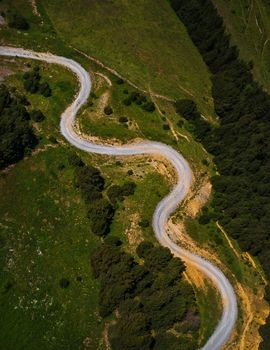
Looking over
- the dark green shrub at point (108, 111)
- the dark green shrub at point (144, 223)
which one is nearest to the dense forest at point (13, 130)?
the dark green shrub at point (108, 111)

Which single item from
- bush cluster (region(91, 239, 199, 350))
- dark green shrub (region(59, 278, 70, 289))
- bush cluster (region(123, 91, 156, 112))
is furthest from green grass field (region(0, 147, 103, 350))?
bush cluster (region(123, 91, 156, 112))

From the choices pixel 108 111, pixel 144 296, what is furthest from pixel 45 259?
pixel 108 111

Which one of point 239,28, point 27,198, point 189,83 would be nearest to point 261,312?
point 27,198

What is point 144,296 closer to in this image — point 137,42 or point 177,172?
point 177,172

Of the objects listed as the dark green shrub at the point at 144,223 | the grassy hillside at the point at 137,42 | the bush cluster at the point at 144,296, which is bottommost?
the bush cluster at the point at 144,296

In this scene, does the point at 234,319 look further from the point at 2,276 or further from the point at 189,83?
the point at 189,83

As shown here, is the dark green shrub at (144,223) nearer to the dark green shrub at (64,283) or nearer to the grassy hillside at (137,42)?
the dark green shrub at (64,283)
